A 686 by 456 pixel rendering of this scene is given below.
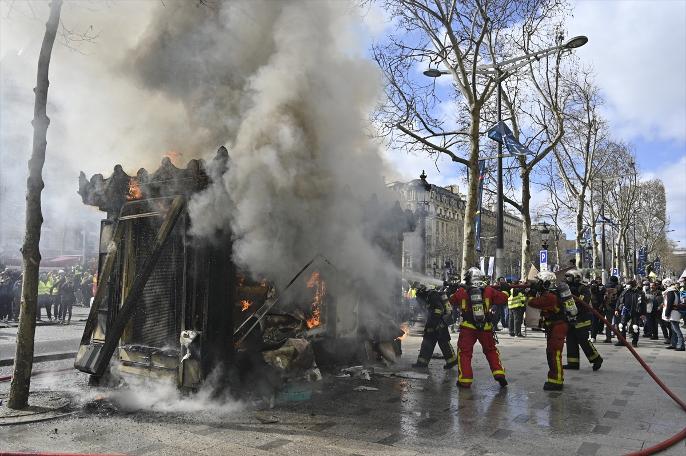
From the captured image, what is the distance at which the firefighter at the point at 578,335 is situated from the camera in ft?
28.3

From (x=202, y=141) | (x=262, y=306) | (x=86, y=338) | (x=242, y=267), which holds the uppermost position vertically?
(x=202, y=141)

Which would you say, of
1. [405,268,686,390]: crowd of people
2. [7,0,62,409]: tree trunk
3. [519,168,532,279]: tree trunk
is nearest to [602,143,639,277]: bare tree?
[519,168,532,279]: tree trunk

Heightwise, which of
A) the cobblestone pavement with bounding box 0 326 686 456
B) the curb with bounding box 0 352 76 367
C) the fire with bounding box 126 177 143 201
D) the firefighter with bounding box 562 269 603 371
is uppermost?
the fire with bounding box 126 177 143 201

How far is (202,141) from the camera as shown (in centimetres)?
703

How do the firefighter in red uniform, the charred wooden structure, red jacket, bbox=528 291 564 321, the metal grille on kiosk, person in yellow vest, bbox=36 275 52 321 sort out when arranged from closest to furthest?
the charred wooden structure, the metal grille on kiosk, the firefighter in red uniform, red jacket, bbox=528 291 564 321, person in yellow vest, bbox=36 275 52 321

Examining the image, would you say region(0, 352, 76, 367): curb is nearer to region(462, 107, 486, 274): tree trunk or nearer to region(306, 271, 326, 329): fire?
region(306, 271, 326, 329): fire

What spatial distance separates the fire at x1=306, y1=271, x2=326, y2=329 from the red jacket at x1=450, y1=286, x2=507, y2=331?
2070 mm

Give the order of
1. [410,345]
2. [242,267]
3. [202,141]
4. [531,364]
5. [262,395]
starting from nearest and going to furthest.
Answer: [262,395]
[242,267]
[202,141]
[531,364]
[410,345]

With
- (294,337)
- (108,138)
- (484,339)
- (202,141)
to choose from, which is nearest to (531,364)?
(484,339)

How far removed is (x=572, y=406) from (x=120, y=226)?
6.07 meters

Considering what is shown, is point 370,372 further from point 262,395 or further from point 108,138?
point 108,138

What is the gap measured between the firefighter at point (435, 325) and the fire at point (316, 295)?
5.34 feet

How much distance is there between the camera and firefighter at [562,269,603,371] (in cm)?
864

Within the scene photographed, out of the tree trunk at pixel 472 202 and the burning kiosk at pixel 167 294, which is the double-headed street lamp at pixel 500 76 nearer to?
the tree trunk at pixel 472 202
